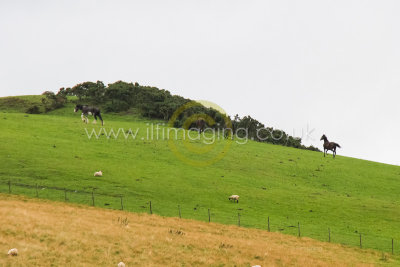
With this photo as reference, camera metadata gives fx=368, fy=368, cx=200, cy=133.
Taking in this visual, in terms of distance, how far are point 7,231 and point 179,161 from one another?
33161mm

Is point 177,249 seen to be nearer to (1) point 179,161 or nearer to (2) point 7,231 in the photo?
(2) point 7,231

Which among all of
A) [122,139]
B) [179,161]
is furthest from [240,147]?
[122,139]

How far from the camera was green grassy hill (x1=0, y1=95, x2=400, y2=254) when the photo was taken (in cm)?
3519

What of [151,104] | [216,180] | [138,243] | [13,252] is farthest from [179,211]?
[151,104]

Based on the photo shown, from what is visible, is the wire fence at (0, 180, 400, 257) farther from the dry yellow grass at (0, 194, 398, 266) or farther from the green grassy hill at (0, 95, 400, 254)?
the dry yellow grass at (0, 194, 398, 266)

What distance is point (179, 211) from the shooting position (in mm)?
32750

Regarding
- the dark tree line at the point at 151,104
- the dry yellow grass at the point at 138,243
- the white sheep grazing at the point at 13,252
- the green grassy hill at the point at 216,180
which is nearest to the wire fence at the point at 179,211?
the green grassy hill at the point at 216,180

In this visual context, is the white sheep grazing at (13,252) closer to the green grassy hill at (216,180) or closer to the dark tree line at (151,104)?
the green grassy hill at (216,180)

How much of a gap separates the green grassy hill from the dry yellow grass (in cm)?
383

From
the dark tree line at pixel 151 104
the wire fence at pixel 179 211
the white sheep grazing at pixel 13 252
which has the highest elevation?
the dark tree line at pixel 151 104

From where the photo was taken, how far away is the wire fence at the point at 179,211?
104 ft

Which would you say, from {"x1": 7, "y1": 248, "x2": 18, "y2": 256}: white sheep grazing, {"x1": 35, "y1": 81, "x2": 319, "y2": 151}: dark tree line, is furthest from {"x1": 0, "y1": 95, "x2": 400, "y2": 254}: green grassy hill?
{"x1": 35, "y1": 81, "x2": 319, "y2": 151}: dark tree line

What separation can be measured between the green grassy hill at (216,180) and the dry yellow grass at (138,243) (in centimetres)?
383

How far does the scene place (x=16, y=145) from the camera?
163 feet
